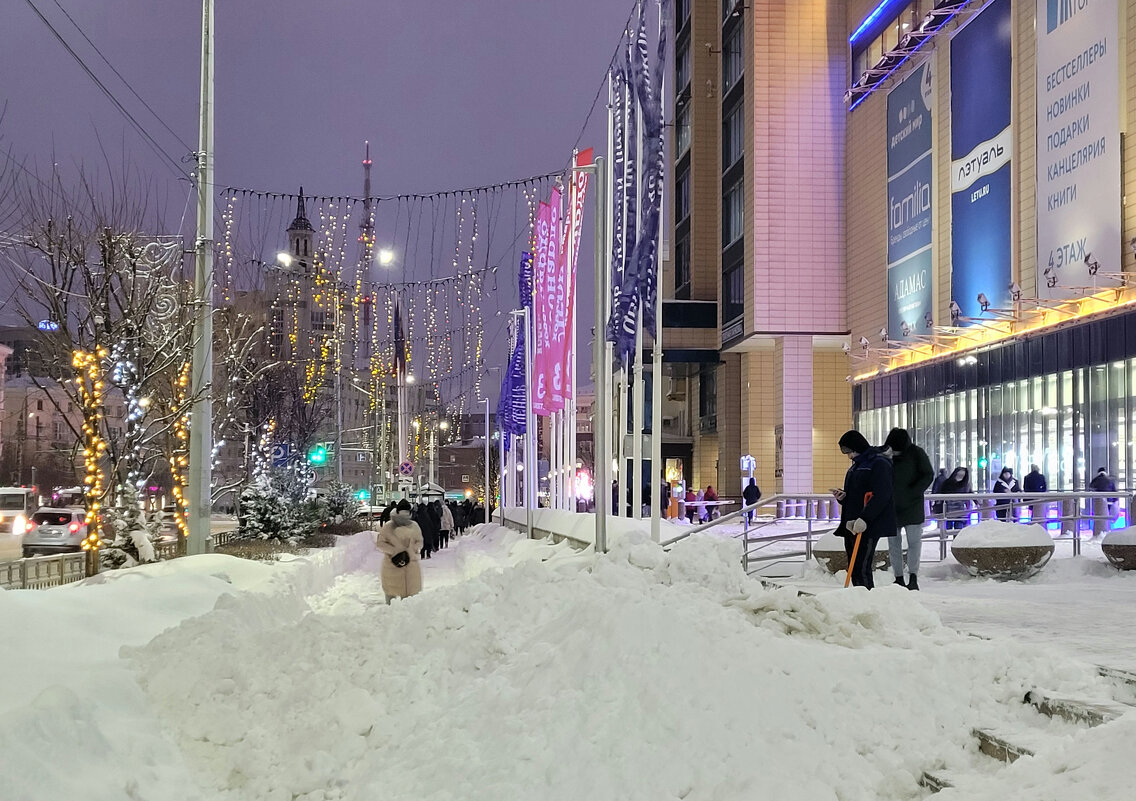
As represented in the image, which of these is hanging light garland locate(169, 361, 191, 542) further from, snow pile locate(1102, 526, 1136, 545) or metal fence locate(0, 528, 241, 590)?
snow pile locate(1102, 526, 1136, 545)

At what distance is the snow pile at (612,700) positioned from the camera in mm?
6637

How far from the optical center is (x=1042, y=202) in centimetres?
2828

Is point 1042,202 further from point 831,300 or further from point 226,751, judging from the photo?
point 226,751

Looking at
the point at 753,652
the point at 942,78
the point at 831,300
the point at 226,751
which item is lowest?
the point at 226,751

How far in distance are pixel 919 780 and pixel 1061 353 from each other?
24.3 m

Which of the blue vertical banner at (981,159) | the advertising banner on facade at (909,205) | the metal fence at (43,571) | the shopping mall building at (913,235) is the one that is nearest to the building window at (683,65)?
the shopping mall building at (913,235)

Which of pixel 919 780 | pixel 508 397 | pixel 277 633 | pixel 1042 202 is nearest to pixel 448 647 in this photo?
pixel 277 633

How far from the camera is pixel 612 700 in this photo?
761cm

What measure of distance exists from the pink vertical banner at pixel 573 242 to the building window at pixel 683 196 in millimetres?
37949

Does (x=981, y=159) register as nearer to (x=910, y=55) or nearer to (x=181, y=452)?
(x=910, y=55)

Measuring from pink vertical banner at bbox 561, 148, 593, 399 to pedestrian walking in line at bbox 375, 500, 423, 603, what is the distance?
10.1m

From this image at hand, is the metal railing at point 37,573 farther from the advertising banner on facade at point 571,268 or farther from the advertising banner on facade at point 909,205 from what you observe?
the advertising banner on facade at point 909,205

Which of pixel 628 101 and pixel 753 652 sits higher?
pixel 628 101

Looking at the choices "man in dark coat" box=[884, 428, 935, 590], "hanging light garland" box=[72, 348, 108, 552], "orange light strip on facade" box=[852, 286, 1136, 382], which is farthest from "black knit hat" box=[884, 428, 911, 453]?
"orange light strip on facade" box=[852, 286, 1136, 382]
